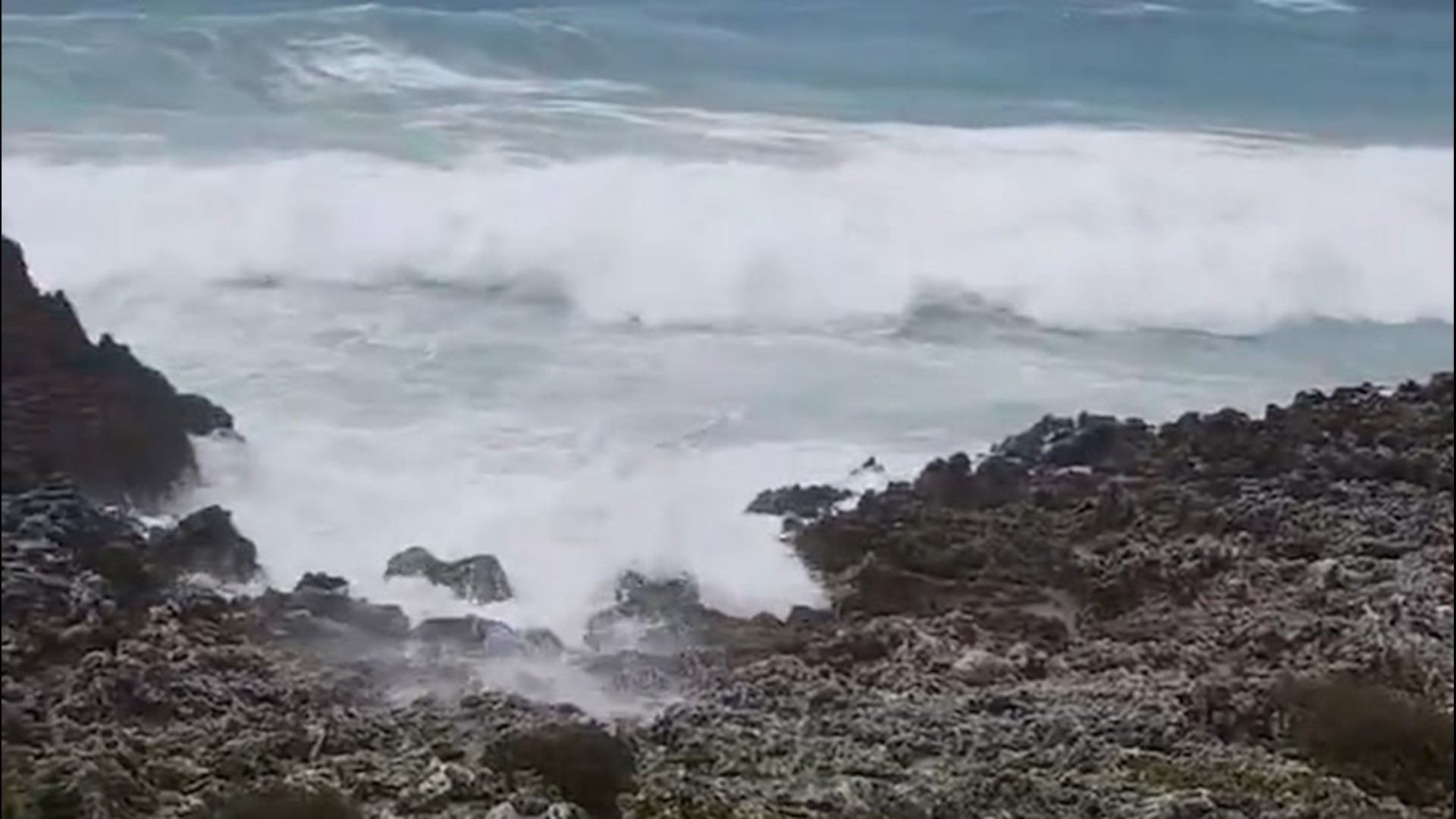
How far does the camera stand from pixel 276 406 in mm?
3137

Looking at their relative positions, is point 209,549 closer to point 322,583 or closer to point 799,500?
point 322,583

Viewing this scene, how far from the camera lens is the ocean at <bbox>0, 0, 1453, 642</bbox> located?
3.16m

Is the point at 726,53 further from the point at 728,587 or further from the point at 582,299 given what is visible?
the point at 728,587

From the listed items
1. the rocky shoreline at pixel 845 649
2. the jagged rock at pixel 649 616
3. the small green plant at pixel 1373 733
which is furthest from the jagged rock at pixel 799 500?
the small green plant at pixel 1373 733

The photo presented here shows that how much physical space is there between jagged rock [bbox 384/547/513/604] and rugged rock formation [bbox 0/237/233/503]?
0.43 m

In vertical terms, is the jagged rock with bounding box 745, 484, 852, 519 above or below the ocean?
below

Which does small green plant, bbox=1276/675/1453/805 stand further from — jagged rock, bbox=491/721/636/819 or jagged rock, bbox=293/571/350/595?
jagged rock, bbox=293/571/350/595

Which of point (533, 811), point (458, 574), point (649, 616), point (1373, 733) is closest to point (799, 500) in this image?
point (649, 616)

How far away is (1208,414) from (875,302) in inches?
25.1

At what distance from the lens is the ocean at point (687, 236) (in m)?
3.16

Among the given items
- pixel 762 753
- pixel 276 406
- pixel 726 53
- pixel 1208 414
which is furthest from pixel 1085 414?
pixel 276 406

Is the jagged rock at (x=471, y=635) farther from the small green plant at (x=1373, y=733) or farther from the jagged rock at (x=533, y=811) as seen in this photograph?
the small green plant at (x=1373, y=733)

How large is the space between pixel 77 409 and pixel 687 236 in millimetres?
1795

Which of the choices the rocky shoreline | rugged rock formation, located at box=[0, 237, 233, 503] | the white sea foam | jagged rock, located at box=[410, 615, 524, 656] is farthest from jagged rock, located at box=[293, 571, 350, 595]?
the white sea foam
